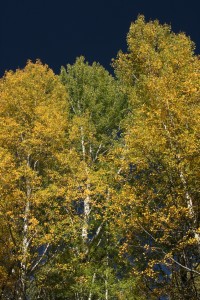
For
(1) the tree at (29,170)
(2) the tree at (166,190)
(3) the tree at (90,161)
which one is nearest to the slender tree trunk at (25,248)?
(1) the tree at (29,170)

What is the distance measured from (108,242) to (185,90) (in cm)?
804

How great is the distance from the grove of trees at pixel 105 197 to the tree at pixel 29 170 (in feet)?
0.20

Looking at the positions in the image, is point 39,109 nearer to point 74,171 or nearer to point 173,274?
point 74,171

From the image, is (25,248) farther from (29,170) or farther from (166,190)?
(166,190)

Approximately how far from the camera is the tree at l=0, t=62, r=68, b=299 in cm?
1399

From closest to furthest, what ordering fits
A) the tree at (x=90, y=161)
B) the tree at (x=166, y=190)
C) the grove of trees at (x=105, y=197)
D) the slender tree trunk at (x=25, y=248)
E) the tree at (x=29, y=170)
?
the tree at (x=166, y=190), the grove of trees at (x=105, y=197), the slender tree trunk at (x=25, y=248), the tree at (x=29, y=170), the tree at (x=90, y=161)

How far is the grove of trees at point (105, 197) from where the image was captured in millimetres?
12406

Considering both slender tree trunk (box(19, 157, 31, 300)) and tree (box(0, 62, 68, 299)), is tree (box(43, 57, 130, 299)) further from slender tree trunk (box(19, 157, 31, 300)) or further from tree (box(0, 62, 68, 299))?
slender tree trunk (box(19, 157, 31, 300))

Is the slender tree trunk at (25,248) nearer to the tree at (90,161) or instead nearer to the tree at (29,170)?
the tree at (29,170)

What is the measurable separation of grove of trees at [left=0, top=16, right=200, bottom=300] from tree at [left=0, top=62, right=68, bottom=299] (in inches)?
2.4

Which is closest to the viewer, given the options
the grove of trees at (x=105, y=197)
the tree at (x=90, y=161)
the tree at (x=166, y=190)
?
the tree at (x=166, y=190)

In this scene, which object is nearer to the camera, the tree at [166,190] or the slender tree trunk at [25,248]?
the tree at [166,190]

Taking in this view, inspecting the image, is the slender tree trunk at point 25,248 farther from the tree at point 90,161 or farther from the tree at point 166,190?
the tree at point 166,190

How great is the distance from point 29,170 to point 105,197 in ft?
12.2
